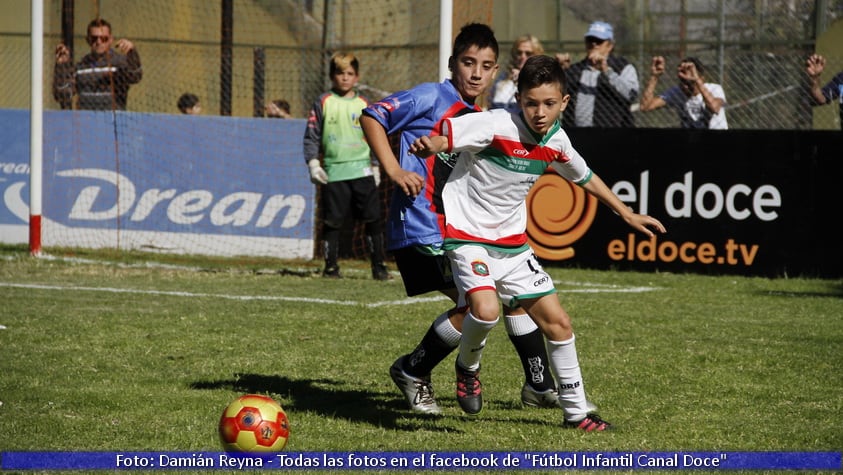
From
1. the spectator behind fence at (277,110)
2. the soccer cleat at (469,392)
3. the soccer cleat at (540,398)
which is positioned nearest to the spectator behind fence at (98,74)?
the spectator behind fence at (277,110)

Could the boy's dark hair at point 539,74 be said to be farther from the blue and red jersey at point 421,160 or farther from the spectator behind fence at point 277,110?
the spectator behind fence at point 277,110

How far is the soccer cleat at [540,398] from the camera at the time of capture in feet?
18.8

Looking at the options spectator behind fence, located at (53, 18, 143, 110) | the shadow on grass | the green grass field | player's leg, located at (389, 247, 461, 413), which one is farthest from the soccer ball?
spectator behind fence, located at (53, 18, 143, 110)

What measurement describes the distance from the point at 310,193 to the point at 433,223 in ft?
23.0

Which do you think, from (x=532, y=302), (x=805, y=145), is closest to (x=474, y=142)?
(x=532, y=302)

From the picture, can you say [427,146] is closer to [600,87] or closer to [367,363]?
[367,363]

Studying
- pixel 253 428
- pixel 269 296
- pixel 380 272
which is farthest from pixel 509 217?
pixel 380 272

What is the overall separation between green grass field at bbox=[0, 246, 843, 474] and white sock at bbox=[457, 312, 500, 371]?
279 millimetres

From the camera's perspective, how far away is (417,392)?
18.7ft

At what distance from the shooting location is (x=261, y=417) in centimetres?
461

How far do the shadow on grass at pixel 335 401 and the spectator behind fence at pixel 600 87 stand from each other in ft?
21.7

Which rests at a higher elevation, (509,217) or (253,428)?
(509,217)

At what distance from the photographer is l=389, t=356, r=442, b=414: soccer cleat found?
223 inches

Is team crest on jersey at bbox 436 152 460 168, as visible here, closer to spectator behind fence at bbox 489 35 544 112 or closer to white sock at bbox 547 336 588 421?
white sock at bbox 547 336 588 421
